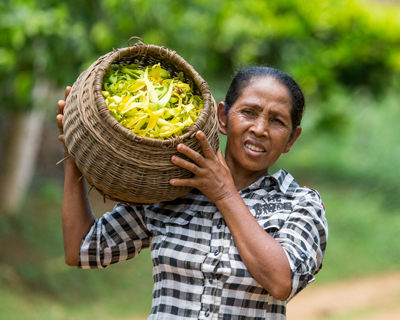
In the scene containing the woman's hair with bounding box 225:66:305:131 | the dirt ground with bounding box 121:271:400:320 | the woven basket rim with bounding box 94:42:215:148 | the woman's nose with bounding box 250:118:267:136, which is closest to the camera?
the woven basket rim with bounding box 94:42:215:148

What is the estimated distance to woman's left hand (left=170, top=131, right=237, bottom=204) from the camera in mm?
1664

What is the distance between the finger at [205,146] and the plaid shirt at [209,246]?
0.24 metres

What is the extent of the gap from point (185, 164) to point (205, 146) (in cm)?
9

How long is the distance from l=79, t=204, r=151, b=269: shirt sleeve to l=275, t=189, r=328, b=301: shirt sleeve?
550mm

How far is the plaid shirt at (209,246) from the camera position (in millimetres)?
1685

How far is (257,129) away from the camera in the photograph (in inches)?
72.2

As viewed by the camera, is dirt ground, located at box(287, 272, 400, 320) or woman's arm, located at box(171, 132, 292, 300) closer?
woman's arm, located at box(171, 132, 292, 300)

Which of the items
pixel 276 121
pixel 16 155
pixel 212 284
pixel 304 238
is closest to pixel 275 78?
pixel 276 121

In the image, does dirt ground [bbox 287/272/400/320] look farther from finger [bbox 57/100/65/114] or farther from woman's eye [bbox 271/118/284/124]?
finger [bbox 57/100/65/114]

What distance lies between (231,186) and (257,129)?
0.82 feet

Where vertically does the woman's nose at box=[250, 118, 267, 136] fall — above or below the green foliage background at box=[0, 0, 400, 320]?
below

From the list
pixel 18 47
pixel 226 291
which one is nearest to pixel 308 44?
pixel 18 47

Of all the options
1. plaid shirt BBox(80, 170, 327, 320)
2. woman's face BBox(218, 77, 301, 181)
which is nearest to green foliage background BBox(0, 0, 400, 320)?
woman's face BBox(218, 77, 301, 181)

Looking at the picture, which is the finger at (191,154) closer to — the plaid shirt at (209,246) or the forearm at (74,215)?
the plaid shirt at (209,246)
